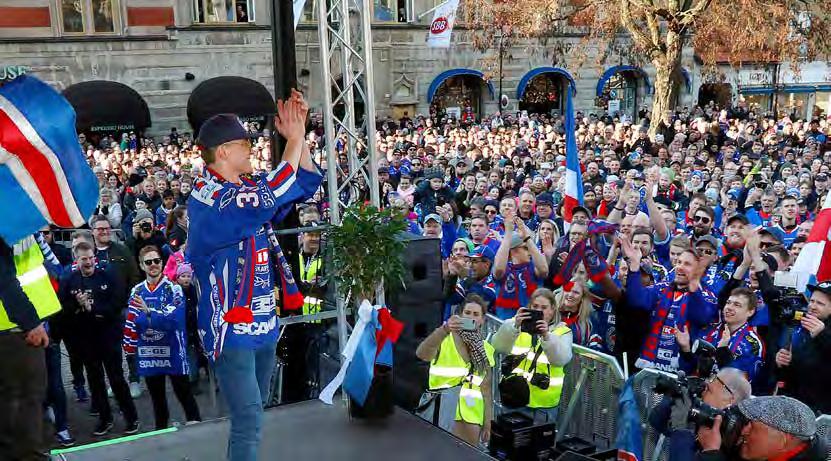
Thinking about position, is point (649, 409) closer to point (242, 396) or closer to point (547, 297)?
point (547, 297)

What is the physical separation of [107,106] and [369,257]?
22582 mm

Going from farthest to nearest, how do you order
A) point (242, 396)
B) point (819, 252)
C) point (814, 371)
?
1. point (819, 252)
2. point (814, 371)
3. point (242, 396)

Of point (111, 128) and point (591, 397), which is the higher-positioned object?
point (111, 128)

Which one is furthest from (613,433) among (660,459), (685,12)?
(685,12)

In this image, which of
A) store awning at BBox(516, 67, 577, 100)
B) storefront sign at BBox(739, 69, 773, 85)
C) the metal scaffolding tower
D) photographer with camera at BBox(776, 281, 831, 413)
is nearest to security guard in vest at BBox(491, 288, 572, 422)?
the metal scaffolding tower

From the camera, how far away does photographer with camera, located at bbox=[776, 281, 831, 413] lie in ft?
16.2

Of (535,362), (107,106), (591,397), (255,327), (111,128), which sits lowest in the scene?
(591,397)

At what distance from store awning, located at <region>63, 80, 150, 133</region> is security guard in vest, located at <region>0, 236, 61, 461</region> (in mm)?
22710

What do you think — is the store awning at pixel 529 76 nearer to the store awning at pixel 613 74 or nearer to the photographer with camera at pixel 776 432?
the store awning at pixel 613 74

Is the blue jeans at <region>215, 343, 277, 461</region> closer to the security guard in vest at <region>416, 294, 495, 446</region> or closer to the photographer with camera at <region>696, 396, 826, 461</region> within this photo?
the security guard in vest at <region>416, 294, 495, 446</region>

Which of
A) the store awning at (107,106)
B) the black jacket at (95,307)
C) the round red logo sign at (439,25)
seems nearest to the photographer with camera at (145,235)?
the black jacket at (95,307)

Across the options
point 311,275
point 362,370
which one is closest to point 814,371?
point 362,370

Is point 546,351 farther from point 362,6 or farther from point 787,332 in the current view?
point 362,6

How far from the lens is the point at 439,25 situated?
19281mm
